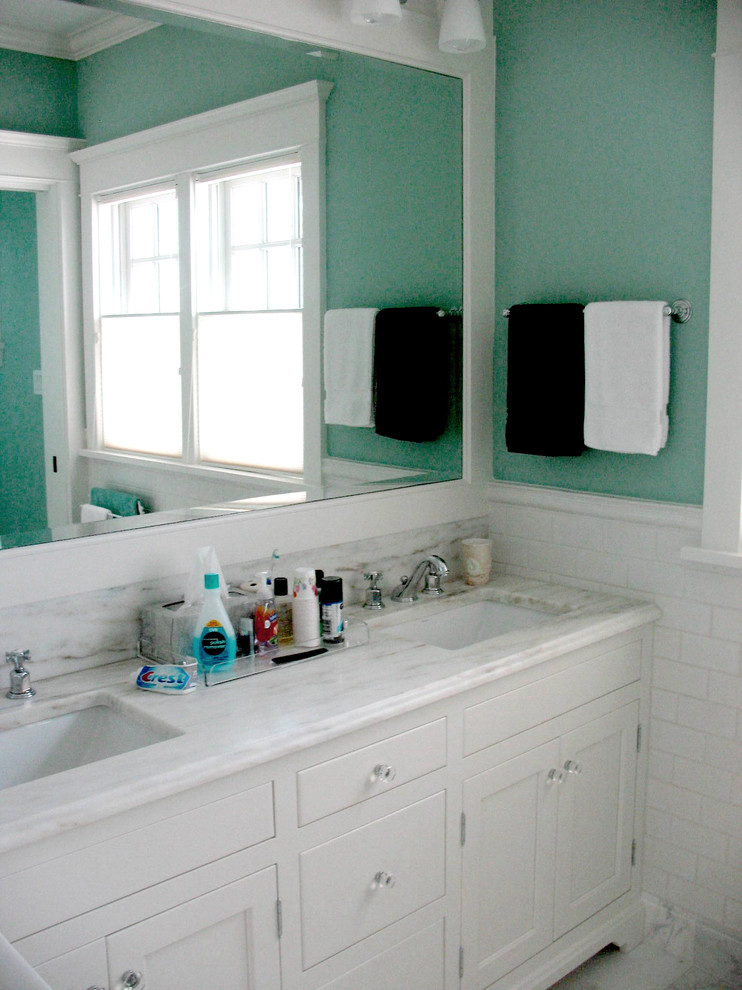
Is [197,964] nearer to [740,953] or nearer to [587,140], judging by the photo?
[740,953]

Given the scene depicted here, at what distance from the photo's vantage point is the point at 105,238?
6.83 feet

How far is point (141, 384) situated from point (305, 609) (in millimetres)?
639

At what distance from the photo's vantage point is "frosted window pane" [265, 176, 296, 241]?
236cm

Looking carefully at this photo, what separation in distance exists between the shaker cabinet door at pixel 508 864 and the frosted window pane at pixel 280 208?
4.55 feet

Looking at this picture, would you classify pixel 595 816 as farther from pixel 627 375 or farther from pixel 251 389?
pixel 251 389

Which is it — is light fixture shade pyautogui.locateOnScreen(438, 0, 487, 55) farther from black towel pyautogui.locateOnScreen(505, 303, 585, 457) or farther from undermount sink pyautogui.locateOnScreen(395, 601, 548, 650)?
undermount sink pyautogui.locateOnScreen(395, 601, 548, 650)

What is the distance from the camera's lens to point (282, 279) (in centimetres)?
242

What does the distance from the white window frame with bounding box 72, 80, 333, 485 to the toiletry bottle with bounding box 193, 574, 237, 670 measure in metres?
0.35

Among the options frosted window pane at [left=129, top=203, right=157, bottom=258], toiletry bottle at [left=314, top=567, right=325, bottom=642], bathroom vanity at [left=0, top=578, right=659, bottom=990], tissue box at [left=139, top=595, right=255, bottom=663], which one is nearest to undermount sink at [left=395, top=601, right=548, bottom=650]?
bathroom vanity at [left=0, top=578, right=659, bottom=990]

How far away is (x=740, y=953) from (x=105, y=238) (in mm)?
2396

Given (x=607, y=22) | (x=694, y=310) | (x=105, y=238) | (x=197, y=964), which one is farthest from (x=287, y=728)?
(x=607, y=22)

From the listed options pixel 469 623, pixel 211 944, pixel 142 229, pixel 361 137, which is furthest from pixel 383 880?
pixel 361 137

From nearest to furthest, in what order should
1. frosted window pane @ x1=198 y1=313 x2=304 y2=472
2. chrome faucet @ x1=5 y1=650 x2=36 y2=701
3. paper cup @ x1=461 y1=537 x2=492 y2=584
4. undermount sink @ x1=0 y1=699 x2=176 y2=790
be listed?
undermount sink @ x1=0 y1=699 x2=176 y2=790 < chrome faucet @ x1=5 y1=650 x2=36 y2=701 < frosted window pane @ x1=198 y1=313 x2=304 y2=472 < paper cup @ x1=461 y1=537 x2=492 y2=584

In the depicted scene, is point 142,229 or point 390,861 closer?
point 390,861
